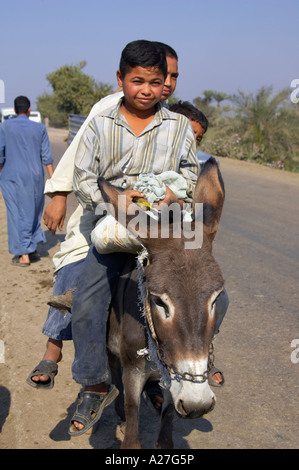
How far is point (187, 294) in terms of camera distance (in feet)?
7.41

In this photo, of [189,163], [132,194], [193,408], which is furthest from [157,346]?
[189,163]

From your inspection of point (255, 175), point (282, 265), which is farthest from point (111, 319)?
point (255, 175)

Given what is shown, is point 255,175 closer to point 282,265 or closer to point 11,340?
point 282,265

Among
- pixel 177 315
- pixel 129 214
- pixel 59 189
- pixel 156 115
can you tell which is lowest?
pixel 177 315

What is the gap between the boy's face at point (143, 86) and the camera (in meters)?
3.03

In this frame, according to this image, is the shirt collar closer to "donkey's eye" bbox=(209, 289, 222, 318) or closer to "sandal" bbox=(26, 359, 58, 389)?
"donkey's eye" bbox=(209, 289, 222, 318)

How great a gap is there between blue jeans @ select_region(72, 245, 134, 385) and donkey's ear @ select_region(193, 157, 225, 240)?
68cm

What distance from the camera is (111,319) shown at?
324 cm

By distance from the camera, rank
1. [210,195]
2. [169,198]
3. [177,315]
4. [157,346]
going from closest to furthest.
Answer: [177,315], [157,346], [210,195], [169,198]

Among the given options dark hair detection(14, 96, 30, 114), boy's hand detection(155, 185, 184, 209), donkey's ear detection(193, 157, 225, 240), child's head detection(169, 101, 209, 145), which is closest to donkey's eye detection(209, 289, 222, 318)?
donkey's ear detection(193, 157, 225, 240)

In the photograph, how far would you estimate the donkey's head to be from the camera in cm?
218

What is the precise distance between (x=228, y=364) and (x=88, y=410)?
1.77 meters

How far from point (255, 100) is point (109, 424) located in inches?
772

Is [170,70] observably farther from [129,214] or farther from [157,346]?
[157,346]
